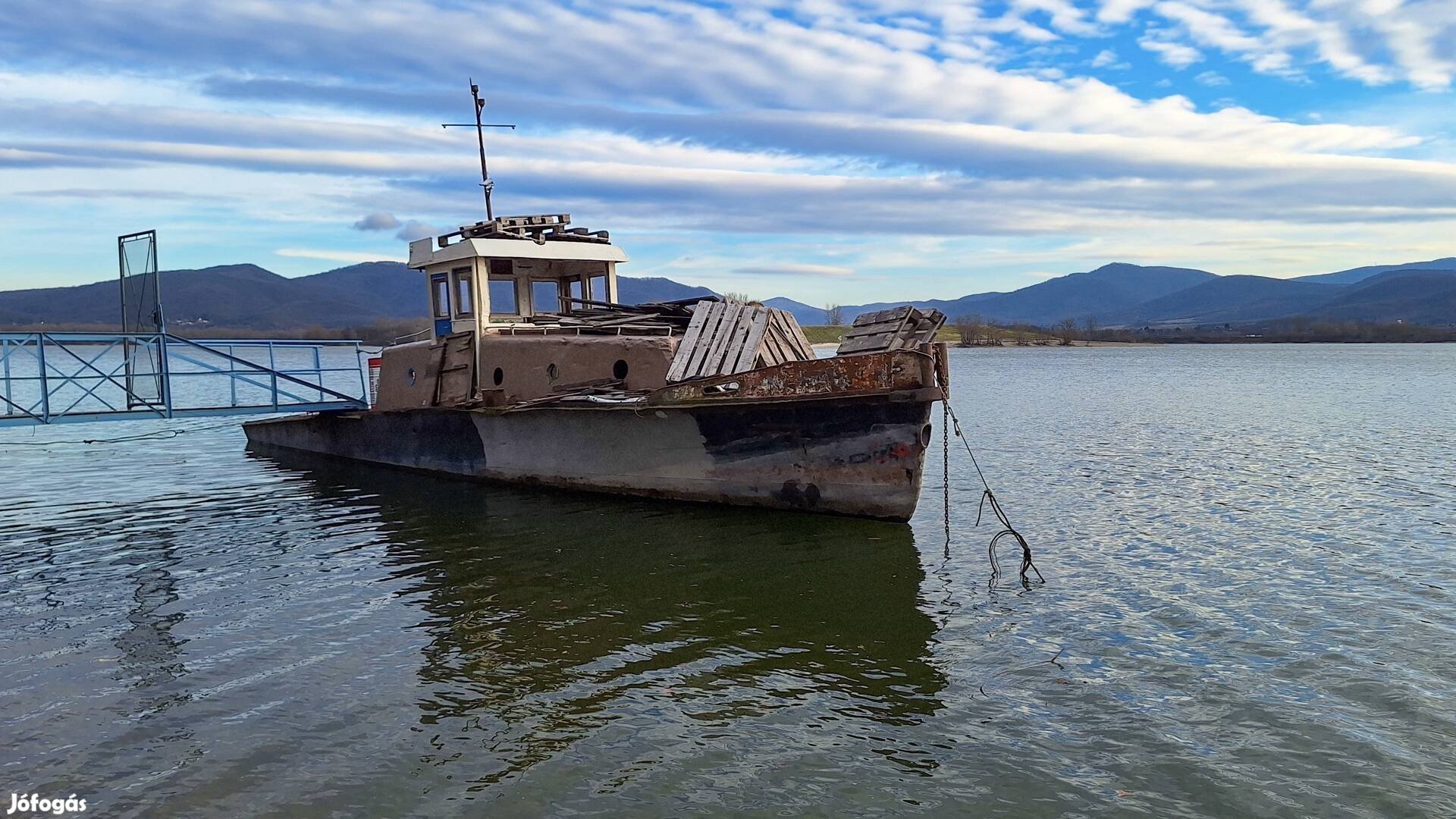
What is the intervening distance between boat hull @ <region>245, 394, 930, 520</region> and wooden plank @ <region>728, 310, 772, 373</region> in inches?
33.2

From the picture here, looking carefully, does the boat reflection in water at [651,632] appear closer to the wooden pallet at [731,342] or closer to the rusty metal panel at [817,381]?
the rusty metal panel at [817,381]

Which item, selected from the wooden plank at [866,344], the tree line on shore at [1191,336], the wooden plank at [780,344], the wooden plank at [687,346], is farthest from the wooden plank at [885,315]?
the tree line on shore at [1191,336]

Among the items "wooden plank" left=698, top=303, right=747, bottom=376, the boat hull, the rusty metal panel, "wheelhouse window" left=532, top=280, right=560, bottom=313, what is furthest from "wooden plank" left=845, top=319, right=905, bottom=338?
"wheelhouse window" left=532, top=280, right=560, bottom=313

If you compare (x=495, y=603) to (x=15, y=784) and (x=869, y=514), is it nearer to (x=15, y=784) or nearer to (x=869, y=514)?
(x=15, y=784)

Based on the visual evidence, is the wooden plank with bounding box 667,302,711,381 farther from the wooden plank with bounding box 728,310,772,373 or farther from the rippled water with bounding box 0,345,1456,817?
the rippled water with bounding box 0,345,1456,817

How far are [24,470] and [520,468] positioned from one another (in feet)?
44.0

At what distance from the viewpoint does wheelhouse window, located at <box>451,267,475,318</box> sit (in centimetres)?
1744

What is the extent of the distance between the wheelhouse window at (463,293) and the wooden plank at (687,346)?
5.02m

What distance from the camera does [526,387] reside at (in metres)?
16.0

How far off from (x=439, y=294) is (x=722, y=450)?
7.70 metres

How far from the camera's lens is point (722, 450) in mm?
13539

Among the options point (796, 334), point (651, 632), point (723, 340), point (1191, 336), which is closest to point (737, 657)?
point (651, 632)

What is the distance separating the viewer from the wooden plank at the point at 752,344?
536 inches

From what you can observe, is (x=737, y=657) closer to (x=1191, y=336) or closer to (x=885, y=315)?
(x=885, y=315)
